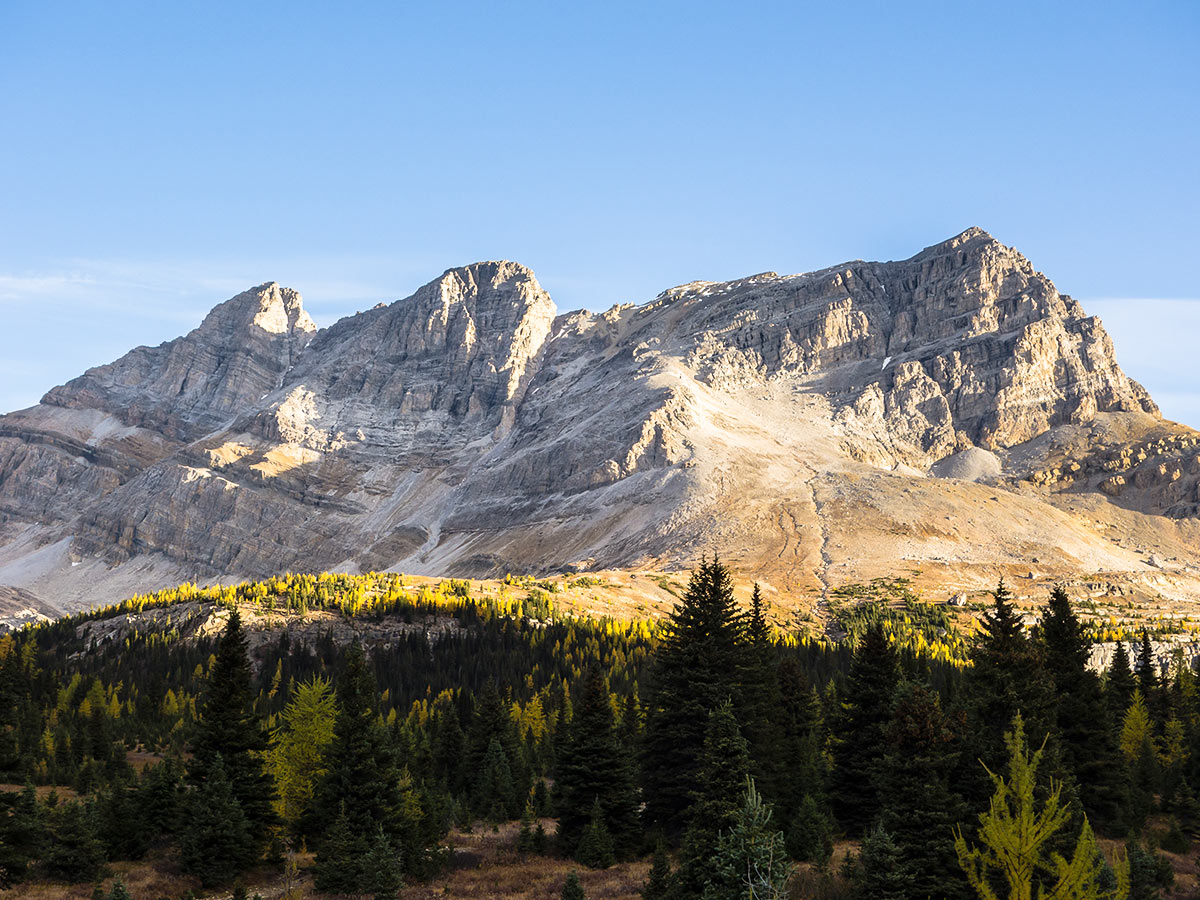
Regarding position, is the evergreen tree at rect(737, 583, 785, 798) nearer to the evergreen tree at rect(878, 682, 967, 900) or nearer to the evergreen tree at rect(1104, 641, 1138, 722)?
the evergreen tree at rect(878, 682, 967, 900)

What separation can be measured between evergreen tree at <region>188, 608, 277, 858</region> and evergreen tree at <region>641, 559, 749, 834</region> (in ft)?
56.7

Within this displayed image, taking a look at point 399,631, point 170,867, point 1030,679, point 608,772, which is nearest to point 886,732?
point 1030,679

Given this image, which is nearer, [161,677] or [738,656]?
[738,656]

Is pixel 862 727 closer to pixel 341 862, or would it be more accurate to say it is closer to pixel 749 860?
pixel 749 860

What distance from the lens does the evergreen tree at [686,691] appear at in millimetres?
44156

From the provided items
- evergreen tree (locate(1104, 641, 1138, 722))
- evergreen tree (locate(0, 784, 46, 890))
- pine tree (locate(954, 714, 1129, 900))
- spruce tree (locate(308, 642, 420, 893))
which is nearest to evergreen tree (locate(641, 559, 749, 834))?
spruce tree (locate(308, 642, 420, 893))

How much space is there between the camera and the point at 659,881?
34.4m

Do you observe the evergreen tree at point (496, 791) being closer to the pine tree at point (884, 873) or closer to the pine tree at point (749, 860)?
the pine tree at point (884, 873)

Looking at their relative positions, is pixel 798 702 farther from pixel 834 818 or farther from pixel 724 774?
pixel 724 774

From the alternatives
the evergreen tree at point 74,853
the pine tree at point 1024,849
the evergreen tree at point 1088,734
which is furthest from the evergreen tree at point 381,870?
the evergreen tree at point 1088,734

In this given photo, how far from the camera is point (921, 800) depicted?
3169 cm

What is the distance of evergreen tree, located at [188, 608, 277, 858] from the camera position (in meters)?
43.1

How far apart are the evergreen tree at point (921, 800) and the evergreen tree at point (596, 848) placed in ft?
47.4

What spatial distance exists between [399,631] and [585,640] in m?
31.7
